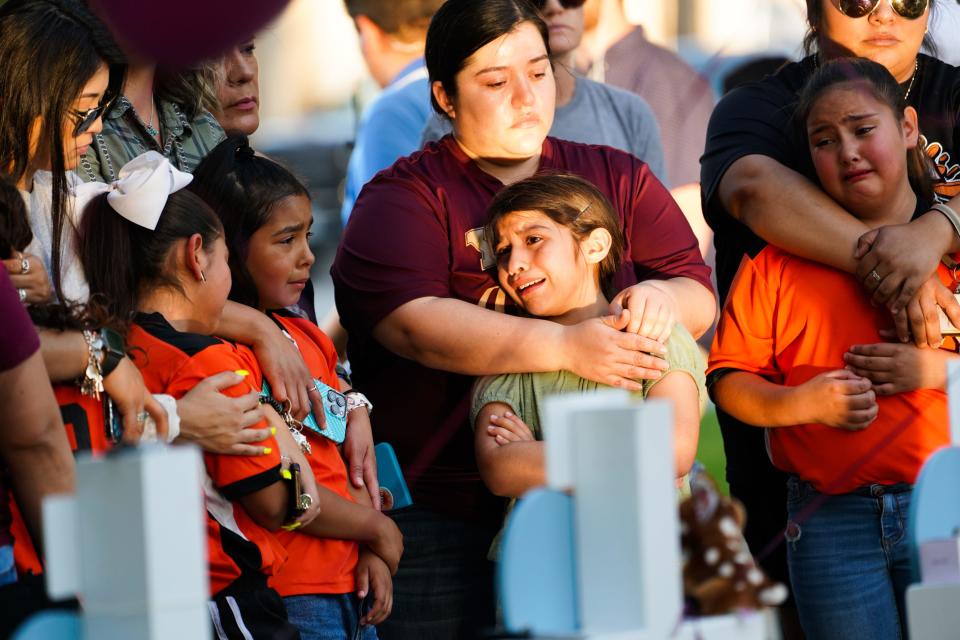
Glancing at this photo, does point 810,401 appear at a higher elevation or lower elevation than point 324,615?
higher

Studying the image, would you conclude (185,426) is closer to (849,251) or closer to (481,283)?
(481,283)

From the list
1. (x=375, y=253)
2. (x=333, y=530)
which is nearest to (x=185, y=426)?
(x=333, y=530)

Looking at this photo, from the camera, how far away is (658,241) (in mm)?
2768

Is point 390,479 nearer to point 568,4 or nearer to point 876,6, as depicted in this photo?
point 876,6

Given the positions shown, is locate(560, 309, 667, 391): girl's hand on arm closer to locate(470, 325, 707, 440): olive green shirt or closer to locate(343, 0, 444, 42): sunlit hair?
locate(470, 325, 707, 440): olive green shirt

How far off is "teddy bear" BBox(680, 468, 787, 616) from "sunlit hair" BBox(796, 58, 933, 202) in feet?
4.95

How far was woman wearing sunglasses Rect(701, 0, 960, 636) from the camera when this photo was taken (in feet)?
8.76

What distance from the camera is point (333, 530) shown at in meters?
2.46

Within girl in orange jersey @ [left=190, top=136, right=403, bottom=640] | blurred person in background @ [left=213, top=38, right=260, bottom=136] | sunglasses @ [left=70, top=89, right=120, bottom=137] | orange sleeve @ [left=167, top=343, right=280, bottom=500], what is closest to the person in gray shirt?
blurred person in background @ [left=213, top=38, right=260, bottom=136]

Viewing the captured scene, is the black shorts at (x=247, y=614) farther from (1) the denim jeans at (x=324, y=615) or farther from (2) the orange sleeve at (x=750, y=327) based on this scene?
(2) the orange sleeve at (x=750, y=327)

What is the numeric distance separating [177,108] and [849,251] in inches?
53.6

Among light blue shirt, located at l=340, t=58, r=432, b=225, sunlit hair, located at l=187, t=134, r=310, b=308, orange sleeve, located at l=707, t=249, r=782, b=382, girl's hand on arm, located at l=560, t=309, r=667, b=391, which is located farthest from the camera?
light blue shirt, located at l=340, t=58, r=432, b=225

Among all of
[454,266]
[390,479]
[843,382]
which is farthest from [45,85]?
[843,382]

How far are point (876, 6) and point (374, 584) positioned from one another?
1.57 metres
